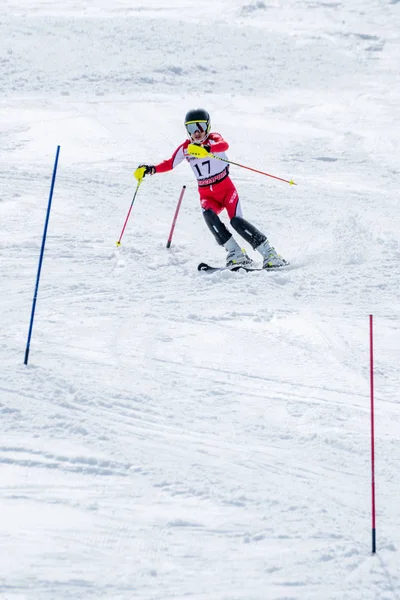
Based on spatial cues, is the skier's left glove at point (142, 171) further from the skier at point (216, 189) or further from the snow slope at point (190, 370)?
the snow slope at point (190, 370)

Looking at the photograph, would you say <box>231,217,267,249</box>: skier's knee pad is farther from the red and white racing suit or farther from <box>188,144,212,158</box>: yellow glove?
<box>188,144,212,158</box>: yellow glove

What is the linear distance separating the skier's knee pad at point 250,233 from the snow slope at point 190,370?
47 cm

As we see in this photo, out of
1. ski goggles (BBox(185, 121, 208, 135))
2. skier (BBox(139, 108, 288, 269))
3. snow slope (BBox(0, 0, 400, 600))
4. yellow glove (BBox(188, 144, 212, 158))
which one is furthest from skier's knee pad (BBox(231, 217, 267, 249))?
ski goggles (BBox(185, 121, 208, 135))

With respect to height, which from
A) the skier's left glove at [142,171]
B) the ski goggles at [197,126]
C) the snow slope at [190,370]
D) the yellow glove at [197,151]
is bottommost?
the snow slope at [190,370]

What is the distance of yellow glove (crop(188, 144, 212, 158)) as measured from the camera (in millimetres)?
8125

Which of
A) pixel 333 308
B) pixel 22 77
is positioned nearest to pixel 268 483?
pixel 333 308

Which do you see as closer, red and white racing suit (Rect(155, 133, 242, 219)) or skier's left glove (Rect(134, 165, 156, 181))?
red and white racing suit (Rect(155, 133, 242, 219))

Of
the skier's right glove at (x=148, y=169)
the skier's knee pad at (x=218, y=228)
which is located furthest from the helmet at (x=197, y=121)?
the skier's knee pad at (x=218, y=228)

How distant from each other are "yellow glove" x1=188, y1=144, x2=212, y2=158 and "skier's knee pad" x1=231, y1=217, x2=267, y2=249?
83 centimetres

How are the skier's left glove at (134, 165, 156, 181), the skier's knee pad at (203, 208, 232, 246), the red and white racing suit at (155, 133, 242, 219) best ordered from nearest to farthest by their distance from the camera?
the skier's knee pad at (203, 208, 232, 246), the red and white racing suit at (155, 133, 242, 219), the skier's left glove at (134, 165, 156, 181)

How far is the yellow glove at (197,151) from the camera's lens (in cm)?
812

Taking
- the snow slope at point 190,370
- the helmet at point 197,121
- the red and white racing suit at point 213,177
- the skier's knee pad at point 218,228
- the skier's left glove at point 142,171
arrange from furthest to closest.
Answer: the skier's left glove at point 142,171 < the red and white racing suit at point 213,177 < the skier's knee pad at point 218,228 < the helmet at point 197,121 < the snow slope at point 190,370

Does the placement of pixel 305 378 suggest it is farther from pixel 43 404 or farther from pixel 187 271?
pixel 187 271

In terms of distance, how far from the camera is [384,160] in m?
12.7
